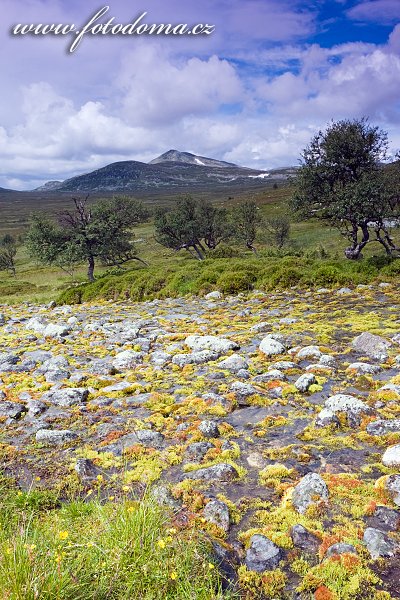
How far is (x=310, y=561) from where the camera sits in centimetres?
365

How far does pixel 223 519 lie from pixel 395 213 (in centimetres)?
2159

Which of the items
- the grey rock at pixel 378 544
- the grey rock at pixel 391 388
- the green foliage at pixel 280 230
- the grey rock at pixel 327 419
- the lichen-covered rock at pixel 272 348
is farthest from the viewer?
the green foliage at pixel 280 230

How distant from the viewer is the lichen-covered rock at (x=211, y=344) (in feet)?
34.0

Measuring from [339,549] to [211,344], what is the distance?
281 inches

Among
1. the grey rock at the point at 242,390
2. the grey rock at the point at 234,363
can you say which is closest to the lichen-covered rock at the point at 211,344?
the grey rock at the point at 234,363

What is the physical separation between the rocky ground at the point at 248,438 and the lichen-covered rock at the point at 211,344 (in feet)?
0.13

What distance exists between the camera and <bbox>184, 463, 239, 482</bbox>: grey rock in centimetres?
500

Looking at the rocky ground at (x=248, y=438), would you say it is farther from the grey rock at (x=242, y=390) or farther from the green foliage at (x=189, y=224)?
the green foliage at (x=189, y=224)

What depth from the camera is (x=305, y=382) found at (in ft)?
24.0

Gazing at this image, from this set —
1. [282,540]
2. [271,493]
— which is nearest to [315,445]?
[271,493]

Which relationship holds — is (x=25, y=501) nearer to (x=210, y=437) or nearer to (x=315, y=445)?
(x=210, y=437)

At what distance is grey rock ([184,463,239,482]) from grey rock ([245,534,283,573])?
111 cm

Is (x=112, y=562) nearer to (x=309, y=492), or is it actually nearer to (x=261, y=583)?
(x=261, y=583)

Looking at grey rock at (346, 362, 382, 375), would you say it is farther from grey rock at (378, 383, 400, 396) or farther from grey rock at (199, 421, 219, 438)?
grey rock at (199, 421, 219, 438)
